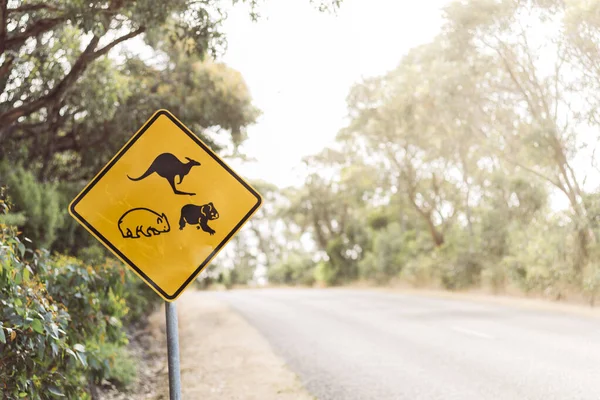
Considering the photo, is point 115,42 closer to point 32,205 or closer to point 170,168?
point 32,205

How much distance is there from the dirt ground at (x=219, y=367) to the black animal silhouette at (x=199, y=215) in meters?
4.30

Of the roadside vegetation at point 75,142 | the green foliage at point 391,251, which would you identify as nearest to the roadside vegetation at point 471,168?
the green foliage at point 391,251

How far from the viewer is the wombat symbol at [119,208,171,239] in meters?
3.95

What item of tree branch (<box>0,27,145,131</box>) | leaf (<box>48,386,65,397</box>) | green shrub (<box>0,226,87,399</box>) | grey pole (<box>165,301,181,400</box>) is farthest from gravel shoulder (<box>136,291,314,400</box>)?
tree branch (<box>0,27,145,131</box>)

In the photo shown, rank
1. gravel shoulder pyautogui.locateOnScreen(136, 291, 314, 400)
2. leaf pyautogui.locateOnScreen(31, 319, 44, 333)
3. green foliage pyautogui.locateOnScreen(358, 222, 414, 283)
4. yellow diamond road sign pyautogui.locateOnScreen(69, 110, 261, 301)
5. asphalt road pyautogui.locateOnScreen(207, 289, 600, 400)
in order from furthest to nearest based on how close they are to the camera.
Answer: green foliage pyautogui.locateOnScreen(358, 222, 414, 283)
gravel shoulder pyautogui.locateOnScreen(136, 291, 314, 400)
asphalt road pyautogui.locateOnScreen(207, 289, 600, 400)
leaf pyautogui.locateOnScreen(31, 319, 44, 333)
yellow diamond road sign pyautogui.locateOnScreen(69, 110, 261, 301)

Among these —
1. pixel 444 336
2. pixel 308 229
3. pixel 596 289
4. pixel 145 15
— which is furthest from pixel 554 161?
pixel 308 229

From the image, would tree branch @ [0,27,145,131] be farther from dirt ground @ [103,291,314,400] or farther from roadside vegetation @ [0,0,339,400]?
dirt ground @ [103,291,314,400]

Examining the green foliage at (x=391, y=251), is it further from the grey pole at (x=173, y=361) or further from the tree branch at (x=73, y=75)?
the grey pole at (x=173, y=361)

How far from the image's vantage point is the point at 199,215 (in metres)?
3.96

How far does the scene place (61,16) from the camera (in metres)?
9.19

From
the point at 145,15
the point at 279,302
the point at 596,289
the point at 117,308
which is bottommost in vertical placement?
the point at 279,302

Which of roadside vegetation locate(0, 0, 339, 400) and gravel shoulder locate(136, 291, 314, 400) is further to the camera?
gravel shoulder locate(136, 291, 314, 400)

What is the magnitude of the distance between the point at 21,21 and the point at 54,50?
108cm

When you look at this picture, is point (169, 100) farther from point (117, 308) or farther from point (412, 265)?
point (412, 265)
